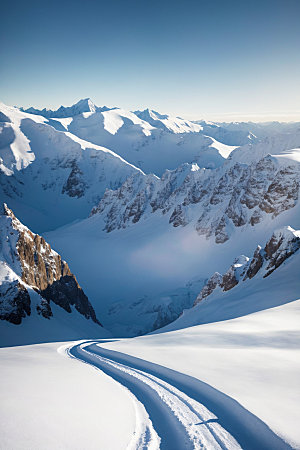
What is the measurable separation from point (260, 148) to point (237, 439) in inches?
5327

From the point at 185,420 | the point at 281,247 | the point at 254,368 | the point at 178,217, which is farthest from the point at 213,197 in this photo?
the point at 185,420

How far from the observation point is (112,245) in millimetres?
130000

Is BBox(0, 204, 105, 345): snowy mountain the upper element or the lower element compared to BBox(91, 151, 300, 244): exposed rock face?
lower

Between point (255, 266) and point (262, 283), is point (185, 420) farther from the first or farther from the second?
point (255, 266)

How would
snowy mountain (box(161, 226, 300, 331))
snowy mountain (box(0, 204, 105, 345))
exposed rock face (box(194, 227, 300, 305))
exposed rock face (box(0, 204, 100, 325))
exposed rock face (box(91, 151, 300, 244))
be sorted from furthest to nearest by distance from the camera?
1. exposed rock face (box(91, 151, 300, 244))
2. exposed rock face (box(0, 204, 100, 325))
3. snowy mountain (box(0, 204, 105, 345))
4. exposed rock face (box(194, 227, 300, 305))
5. snowy mountain (box(161, 226, 300, 331))

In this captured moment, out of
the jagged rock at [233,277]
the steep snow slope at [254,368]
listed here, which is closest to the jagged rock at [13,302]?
the jagged rock at [233,277]

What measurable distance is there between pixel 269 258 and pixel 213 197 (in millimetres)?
81708

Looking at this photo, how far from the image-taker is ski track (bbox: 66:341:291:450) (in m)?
4.62

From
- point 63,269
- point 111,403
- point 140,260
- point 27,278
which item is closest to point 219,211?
point 140,260

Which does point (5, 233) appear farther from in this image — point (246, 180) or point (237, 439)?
point (246, 180)

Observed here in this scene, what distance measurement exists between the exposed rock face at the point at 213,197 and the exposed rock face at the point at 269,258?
5036cm

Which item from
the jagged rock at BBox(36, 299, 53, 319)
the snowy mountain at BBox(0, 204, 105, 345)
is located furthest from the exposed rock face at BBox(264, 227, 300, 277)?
the jagged rock at BBox(36, 299, 53, 319)

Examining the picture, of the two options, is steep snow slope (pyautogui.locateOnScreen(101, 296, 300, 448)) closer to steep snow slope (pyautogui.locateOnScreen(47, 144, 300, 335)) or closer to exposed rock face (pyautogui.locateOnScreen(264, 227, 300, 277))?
exposed rock face (pyautogui.locateOnScreen(264, 227, 300, 277))

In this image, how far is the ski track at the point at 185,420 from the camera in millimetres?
4617
